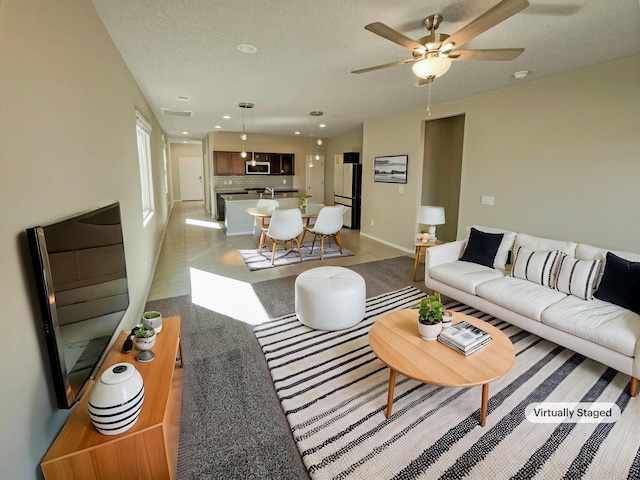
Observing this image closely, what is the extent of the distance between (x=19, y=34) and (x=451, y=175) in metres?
5.96

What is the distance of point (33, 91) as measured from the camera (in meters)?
1.19

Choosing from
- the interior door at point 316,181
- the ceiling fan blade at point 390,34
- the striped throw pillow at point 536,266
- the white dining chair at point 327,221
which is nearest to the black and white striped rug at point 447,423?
the striped throw pillow at point 536,266

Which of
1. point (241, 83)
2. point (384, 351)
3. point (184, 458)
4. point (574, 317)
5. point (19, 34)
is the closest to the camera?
point (19, 34)

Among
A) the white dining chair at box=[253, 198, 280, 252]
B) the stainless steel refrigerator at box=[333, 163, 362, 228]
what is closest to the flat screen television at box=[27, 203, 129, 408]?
the white dining chair at box=[253, 198, 280, 252]

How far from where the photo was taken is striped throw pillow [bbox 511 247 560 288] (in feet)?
9.45

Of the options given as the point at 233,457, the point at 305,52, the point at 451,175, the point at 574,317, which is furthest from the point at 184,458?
the point at 451,175

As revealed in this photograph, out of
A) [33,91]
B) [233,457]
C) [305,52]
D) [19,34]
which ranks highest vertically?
[305,52]

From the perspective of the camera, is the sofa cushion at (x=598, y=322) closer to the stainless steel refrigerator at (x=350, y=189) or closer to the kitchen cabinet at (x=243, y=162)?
the stainless steel refrigerator at (x=350, y=189)

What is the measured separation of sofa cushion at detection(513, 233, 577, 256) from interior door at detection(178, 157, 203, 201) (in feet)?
42.2

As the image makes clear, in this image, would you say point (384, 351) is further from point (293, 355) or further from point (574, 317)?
point (574, 317)

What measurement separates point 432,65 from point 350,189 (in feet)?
19.6

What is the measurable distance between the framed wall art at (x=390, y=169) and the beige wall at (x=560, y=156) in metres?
1.10

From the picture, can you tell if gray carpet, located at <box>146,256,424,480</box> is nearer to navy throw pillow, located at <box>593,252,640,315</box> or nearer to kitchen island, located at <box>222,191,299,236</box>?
navy throw pillow, located at <box>593,252,640,315</box>

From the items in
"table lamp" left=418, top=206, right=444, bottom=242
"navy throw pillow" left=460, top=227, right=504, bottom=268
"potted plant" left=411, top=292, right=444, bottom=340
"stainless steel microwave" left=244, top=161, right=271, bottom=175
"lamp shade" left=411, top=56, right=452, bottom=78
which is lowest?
"potted plant" left=411, top=292, right=444, bottom=340
